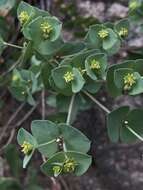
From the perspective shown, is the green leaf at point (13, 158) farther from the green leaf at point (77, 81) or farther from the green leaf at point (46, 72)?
the green leaf at point (77, 81)

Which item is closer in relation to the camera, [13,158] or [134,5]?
[134,5]

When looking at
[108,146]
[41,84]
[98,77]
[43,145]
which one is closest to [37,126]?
[43,145]

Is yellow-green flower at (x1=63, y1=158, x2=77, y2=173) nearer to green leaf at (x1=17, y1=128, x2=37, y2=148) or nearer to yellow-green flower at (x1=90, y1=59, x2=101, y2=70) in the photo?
green leaf at (x1=17, y1=128, x2=37, y2=148)

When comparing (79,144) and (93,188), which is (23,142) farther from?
(93,188)

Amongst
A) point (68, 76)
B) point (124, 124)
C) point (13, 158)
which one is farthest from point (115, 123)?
point (13, 158)

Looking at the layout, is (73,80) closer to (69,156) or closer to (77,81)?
(77,81)

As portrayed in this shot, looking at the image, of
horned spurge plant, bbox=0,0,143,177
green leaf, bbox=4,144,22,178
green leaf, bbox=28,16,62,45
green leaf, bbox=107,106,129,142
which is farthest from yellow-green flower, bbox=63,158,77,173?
green leaf, bbox=4,144,22,178
